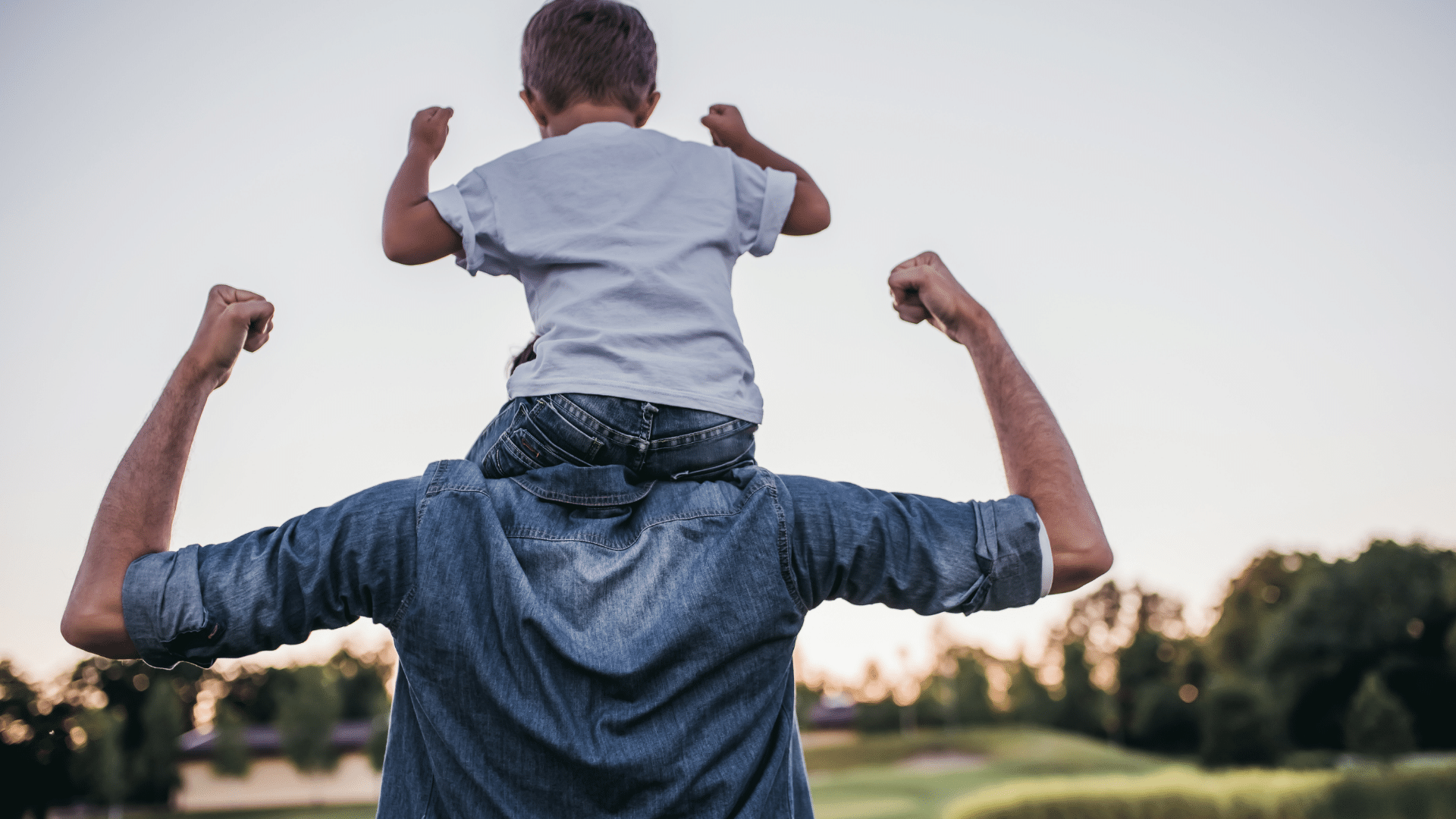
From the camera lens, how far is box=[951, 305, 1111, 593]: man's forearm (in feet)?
5.00

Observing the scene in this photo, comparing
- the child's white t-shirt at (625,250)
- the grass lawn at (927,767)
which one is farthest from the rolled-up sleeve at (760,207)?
the grass lawn at (927,767)

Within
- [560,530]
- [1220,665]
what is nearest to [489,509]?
[560,530]

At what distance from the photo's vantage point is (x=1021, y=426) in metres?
1.65

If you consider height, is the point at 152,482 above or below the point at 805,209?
below

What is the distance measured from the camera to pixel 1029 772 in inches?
1718

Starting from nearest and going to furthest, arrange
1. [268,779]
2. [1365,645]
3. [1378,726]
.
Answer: [1378,726]
[1365,645]
[268,779]

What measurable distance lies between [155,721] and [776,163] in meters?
47.6

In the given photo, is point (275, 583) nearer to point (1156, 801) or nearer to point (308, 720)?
point (1156, 801)

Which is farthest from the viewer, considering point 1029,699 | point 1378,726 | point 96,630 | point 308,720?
point 1029,699

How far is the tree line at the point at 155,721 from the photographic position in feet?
10.6

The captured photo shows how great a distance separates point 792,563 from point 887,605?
0.20m

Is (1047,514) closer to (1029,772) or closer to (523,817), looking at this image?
(523,817)

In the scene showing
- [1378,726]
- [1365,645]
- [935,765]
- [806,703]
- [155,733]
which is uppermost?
[1365,645]

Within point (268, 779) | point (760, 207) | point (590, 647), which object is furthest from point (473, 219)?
point (268, 779)
